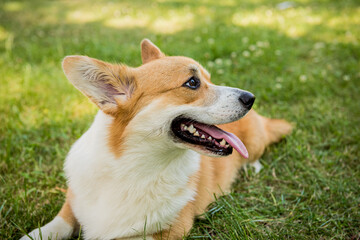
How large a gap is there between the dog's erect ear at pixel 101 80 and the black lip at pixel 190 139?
34 cm

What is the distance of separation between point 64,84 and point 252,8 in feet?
16.2

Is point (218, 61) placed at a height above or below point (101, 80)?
below

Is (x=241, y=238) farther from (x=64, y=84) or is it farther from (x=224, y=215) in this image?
(x=64, y=84)

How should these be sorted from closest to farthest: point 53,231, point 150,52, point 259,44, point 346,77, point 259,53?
1. point 53,231
2. point 150,52
3. point 346,77
4. point 259,53
5. point 259,44

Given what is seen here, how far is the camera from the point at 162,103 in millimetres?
1834

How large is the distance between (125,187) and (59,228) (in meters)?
0.53

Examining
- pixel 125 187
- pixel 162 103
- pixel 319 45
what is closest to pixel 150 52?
pixel 162 103

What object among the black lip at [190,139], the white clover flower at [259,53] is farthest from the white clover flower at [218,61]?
the black lip at [190,139]

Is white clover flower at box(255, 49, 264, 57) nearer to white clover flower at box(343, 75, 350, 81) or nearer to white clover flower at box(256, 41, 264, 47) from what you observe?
white clover flower at box(256, 41, 264, 47)

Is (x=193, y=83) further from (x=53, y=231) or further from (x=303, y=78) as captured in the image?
(x=303, y=78)

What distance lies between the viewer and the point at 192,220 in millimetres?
2121

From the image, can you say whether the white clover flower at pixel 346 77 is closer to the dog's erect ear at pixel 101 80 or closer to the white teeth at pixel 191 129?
the white teeth at pixel 191 129

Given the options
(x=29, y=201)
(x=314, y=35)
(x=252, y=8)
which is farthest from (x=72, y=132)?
(x=252, y=8)

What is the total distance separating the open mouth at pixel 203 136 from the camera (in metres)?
1.87
